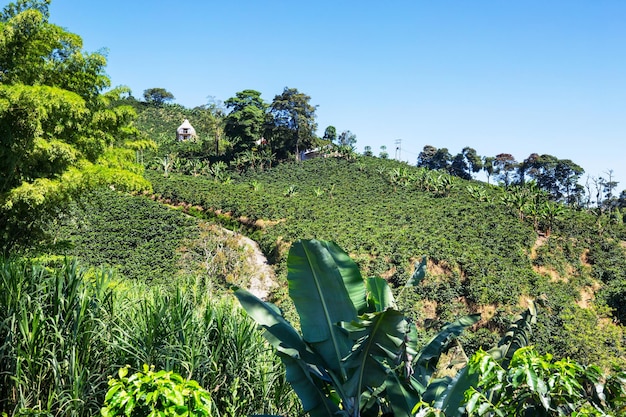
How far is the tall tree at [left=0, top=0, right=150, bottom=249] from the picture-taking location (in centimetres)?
687

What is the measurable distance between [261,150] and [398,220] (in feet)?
73.0

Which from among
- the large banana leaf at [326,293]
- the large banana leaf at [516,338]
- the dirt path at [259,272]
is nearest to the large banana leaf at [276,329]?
the large banana leaf at [326,293]

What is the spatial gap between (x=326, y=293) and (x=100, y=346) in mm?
2204

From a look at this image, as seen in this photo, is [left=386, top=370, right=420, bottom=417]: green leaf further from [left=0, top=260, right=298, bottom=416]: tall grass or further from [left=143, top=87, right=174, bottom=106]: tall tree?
[left=143, top=87, right=174, bottom=106]: tall tree

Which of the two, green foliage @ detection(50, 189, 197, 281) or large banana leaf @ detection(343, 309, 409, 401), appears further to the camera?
green foliage @ detection(50, 189, 197, 281)

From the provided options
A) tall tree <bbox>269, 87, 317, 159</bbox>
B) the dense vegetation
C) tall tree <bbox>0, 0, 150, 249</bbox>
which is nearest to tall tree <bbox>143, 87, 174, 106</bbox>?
tall tree <bbox>269, 87, 317, 159</bbox>

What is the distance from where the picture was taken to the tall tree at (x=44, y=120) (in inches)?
270

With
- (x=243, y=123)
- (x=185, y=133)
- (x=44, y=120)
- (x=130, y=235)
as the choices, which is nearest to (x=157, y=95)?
(x=185, y=133)

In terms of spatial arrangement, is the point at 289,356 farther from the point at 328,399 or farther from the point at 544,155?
the point at 544,155

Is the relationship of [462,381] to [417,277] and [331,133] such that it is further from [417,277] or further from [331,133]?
[331,133]

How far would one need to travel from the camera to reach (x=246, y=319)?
14.8 feet

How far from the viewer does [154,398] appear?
2283mm

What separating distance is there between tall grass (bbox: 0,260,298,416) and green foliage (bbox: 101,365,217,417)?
1.19 meters

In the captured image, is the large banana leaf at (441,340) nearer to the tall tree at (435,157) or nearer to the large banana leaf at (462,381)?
the large banana leaf at (462,381)
